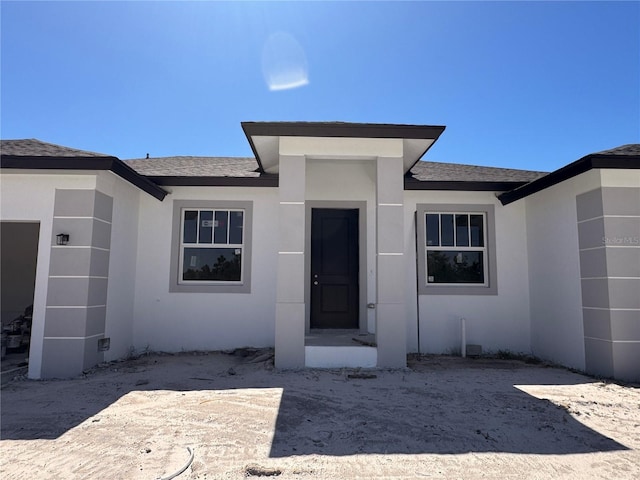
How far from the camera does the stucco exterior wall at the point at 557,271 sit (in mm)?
5973

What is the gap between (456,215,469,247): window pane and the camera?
7.56 metres

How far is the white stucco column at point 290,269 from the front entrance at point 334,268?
1856 mm

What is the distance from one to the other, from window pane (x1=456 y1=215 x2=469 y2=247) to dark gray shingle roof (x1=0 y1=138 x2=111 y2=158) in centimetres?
618

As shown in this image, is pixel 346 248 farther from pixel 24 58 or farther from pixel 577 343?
pixel 24 58

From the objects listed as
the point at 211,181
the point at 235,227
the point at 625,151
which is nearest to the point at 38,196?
the point at 211,181

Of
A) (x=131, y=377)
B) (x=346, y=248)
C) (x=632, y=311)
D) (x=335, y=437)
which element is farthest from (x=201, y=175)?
(x=632, y=311)

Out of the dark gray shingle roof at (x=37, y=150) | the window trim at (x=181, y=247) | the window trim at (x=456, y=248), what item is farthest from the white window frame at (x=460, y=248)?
the dark gray shingle roof at (x=37, y=150)

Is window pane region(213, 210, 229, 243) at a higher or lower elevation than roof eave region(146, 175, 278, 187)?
lower

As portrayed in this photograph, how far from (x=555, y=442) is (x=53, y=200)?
21.9ft

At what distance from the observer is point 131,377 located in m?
5.36

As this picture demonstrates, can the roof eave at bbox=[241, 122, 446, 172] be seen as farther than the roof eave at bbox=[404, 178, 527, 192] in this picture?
No

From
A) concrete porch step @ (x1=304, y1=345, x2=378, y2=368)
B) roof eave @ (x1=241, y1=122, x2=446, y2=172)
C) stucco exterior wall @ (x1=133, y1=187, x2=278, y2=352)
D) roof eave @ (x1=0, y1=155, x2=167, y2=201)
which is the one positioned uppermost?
roof eave @ (x1=241, y1=122, x2=446, y2=172)

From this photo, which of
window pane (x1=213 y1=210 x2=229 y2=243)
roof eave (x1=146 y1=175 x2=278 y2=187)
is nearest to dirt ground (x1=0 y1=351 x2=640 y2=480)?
window pane (x1=213 y1=210 x2=229 y2=243)

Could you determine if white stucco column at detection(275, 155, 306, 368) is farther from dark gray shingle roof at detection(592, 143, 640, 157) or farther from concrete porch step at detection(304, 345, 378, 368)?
dark gray shingle roof at detection(592, 143, 640, 157)
